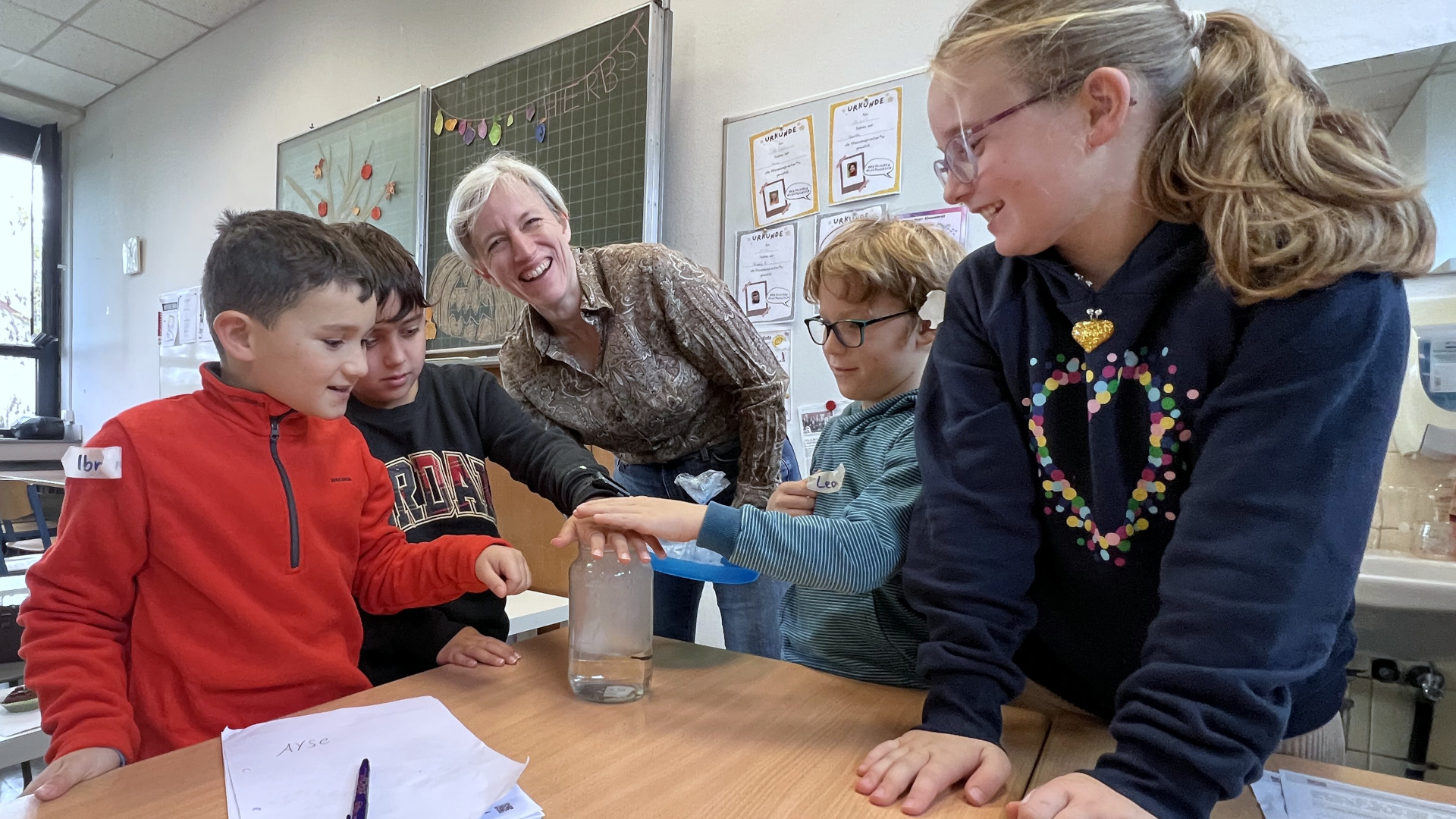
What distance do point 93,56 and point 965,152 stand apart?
5247mm

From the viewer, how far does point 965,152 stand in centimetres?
71

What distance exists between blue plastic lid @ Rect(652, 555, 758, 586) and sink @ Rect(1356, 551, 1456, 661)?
0.91 metres

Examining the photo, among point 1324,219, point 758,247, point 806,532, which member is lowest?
point 806,532

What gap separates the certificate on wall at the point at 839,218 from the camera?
6.34 ft

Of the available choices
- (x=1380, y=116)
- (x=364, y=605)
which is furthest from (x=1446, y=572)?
(x=364, y=605)

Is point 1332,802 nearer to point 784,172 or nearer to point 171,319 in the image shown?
point 784,172

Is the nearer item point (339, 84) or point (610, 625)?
point (610, 625)

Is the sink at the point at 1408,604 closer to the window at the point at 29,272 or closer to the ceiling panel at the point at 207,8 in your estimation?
the ceiling panel at the point at 207,8

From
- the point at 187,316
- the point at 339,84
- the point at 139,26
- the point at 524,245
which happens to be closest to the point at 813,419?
the point at 524,245

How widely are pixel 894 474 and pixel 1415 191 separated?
514mm

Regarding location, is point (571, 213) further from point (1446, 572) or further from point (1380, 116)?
point (1446, 572)

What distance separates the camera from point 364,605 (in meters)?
0.96

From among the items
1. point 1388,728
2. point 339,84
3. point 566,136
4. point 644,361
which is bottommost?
point 1388,728

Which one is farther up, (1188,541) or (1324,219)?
(1324,219)
